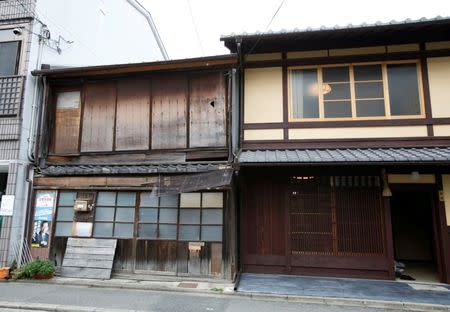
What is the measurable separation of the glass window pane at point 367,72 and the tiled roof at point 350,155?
7.72ft

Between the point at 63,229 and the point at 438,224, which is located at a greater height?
the point at 438,224

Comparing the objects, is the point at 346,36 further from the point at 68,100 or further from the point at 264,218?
the point at 68,100

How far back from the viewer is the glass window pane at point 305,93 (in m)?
10.1

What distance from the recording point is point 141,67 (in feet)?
33.8

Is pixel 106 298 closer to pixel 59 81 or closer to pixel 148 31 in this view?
pixel 59 81

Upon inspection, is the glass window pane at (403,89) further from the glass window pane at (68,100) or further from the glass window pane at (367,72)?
the glass window pane at (68,100)

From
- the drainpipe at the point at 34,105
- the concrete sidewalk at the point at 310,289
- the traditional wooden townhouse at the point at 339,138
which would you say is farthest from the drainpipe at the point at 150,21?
the concrete sidewalk at the point at 310,289

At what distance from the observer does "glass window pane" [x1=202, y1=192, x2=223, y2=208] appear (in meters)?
9.41

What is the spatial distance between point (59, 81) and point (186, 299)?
8.65 meters

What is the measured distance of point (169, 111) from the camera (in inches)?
412

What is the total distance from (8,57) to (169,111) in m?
6.06

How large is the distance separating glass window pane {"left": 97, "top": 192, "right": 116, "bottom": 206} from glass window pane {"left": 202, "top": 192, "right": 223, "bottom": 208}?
9.84 ft

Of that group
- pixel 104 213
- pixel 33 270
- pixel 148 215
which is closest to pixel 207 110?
pixel 148 215

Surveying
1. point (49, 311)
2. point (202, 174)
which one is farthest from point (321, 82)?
point (49, 311)
